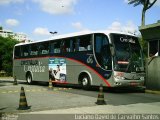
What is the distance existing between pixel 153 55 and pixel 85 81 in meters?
4.73

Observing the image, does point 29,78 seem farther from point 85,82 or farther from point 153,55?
point 153,55

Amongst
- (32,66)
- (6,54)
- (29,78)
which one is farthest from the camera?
(6,54)

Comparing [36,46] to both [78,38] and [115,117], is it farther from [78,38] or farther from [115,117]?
[115,117]

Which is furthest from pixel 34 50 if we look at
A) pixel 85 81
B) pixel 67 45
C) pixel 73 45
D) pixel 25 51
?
pixel 85 81

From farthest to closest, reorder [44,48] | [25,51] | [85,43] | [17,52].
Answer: [17,52], [25,51], [44,48], [85,43]

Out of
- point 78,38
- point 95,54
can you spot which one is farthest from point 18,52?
point 95,54

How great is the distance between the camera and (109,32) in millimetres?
19438

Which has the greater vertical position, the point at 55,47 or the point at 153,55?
the point at 55,47

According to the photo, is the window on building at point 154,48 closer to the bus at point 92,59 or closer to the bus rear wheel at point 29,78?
the bus at point 92,59

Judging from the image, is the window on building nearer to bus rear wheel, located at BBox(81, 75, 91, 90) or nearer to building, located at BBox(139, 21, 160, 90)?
building, located at BBox(139, 21, 160, 90)

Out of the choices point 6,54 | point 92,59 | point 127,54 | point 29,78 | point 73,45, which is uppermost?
point 6,54

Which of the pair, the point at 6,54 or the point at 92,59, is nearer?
the point at 92,59

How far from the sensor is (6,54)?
69.0 metres

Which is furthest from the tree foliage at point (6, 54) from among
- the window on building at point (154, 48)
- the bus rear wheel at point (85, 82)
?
the window on building at point (154, 48)
